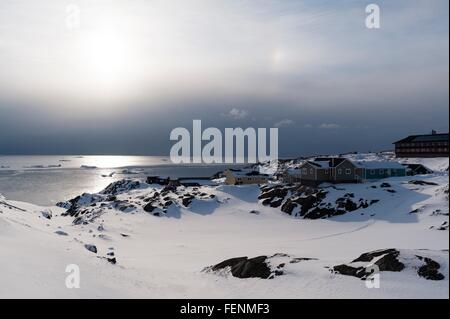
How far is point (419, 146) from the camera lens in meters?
72.3

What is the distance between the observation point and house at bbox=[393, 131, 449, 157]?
64438 mm

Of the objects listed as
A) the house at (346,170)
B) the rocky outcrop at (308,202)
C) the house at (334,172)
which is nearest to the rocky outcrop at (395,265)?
the rocky outcrop at (308,202)

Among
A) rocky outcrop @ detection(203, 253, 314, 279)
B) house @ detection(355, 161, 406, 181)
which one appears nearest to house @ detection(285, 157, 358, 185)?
house @ detection(355, 161, 406, 181)

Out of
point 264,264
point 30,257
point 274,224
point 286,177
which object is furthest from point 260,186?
point 30,257

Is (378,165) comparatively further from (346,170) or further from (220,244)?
(220,244)

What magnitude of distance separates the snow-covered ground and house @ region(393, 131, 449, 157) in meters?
4.31

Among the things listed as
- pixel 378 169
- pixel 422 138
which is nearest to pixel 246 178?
pixel 378 169

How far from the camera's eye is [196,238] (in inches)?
1838

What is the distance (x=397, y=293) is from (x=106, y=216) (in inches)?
2022

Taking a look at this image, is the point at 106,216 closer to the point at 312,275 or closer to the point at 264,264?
the point at 264,264

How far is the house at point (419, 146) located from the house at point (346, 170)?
6.02 metres

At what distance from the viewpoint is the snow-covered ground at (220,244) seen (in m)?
21.4

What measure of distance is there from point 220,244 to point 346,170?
32.6m

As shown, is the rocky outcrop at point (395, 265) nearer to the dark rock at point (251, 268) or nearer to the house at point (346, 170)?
the dark rock at point (251, 268)
